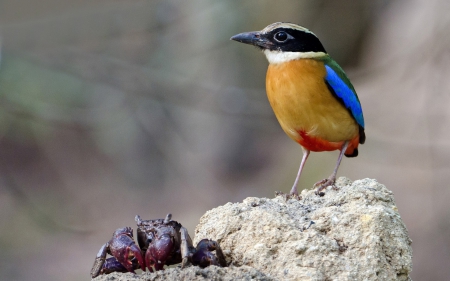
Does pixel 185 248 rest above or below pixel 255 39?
below

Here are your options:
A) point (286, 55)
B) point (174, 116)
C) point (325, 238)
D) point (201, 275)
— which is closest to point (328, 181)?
point (286, 55)

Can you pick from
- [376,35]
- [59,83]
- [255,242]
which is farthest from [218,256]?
[59,83]

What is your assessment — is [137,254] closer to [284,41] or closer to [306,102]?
[306,102]

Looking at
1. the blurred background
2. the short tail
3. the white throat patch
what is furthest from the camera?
the blurred background

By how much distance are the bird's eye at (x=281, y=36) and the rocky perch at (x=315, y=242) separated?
2169mm

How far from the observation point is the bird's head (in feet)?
18.2

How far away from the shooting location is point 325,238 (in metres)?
3.38

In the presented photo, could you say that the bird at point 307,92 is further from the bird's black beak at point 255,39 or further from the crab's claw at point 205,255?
the crab's claw at point 205,255

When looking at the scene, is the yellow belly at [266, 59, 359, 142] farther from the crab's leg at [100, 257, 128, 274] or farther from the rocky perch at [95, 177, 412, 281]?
the crab's leg at [100, 257, 128, 274]

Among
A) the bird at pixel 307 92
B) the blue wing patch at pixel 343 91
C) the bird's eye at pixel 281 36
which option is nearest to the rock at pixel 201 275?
the bird at pixel 307 92

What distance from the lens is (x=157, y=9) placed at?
13000mm

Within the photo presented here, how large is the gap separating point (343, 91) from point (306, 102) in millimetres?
374

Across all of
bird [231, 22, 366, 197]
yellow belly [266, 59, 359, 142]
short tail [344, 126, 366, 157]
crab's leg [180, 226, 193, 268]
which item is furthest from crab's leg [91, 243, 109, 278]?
short tail [344, 126, 366, 157]

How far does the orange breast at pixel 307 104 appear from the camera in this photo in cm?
528
